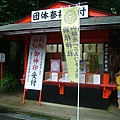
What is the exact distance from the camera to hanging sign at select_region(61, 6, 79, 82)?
5.95 meters

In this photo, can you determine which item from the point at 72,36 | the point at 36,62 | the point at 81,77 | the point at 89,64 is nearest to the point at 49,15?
the point at 36,62

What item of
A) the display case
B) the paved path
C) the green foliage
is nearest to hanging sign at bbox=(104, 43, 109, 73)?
the display case

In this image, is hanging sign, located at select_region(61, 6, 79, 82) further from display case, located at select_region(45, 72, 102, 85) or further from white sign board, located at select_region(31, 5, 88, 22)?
white sign board, located at select_region(31, 5, 88, 22)

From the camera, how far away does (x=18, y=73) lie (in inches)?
583

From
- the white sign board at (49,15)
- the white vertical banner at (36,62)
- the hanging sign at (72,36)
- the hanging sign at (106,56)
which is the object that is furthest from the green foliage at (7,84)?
the hanging sign at (72,36)

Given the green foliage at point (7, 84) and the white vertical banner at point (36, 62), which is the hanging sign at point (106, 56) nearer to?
the white vertical banner at point (36, 62)

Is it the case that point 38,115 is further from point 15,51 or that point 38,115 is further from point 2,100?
point 15,51

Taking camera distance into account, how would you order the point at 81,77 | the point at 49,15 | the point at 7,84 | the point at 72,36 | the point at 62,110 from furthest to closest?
the point at 7,84 < the point at 49,15 < the point at 81,77 < the point at 62,110 < the point at 72,36

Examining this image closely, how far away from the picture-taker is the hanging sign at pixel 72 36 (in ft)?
19.5

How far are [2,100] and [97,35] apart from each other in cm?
543

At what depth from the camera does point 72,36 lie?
6055mm

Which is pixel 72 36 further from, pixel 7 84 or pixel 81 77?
pixel 7 84

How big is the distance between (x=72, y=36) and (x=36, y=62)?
9.76 ft

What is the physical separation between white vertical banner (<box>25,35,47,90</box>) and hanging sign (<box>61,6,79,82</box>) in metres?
2.46
